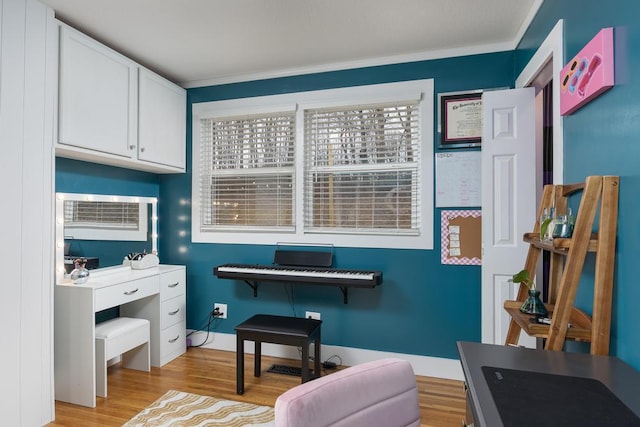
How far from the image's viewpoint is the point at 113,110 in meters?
2.50

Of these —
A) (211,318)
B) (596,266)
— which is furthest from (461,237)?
(211,318)

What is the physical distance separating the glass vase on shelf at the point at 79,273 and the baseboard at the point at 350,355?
3.86 feet

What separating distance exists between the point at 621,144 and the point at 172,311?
10.0 feet

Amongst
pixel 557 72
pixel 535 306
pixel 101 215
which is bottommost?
pixel 535 306

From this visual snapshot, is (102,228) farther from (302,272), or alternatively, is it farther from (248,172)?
(302,272)

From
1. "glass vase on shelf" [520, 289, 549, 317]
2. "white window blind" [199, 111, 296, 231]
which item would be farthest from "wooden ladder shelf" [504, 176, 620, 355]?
"white window blind" [199, 111, 296, 231]

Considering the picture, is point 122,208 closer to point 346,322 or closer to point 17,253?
point 17,253

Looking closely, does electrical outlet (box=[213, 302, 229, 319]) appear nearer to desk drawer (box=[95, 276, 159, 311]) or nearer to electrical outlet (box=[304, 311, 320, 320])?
desk drawer (box=[95, 276, 159, 311])

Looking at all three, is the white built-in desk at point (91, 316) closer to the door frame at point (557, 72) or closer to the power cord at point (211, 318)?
the power cord at point (211, 318)

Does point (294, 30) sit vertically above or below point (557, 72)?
above

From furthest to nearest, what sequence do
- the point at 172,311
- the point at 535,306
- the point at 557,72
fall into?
the point at 172,311, the point at 557,72, the point at 535,306

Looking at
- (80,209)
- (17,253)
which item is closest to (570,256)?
(17,253)

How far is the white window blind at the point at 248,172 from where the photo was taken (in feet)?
10.1

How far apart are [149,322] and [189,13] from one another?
2.21 meters
